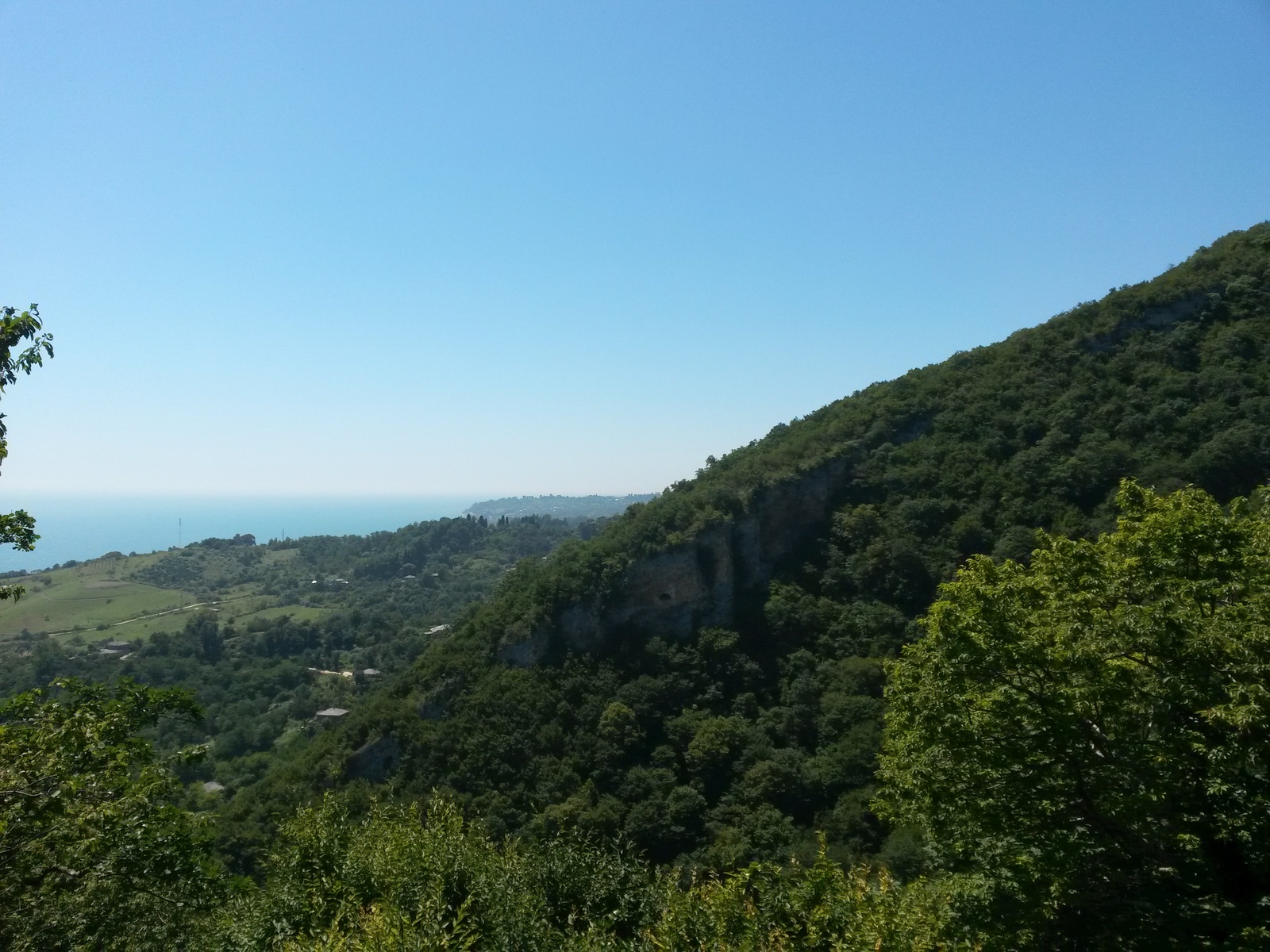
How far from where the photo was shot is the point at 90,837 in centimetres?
693

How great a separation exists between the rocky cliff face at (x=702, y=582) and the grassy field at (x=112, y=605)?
193 ft

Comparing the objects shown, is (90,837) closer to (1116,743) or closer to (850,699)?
(1116,743)

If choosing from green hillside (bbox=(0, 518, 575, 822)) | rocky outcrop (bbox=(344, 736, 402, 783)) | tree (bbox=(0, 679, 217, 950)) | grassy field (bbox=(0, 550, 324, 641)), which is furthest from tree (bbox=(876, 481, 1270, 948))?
grassy field (bbox=(0, 550, 324, 641))

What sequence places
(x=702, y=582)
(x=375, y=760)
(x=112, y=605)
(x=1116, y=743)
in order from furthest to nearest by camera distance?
1. (x=112, y=605)
2. (x=702, y=582)
3. (x=375, y=760)
4. (x=1116, y=743)

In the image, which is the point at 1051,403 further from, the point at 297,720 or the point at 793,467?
the point at 297,720

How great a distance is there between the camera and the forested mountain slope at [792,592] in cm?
2855

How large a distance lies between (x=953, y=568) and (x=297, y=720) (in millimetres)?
48407

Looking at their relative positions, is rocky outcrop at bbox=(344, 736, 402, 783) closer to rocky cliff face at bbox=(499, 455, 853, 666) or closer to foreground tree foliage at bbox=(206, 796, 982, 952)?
rocky cliff face at bbox=(499, 455, 853, 666)

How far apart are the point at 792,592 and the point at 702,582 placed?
15.6 ft

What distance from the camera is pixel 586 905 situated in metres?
10.3

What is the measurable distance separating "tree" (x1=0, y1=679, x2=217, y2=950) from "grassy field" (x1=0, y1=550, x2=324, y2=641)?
78.9 metres

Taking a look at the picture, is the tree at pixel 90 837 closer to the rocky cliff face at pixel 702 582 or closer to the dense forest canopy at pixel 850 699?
the dense forest canopy at pixel 850 699

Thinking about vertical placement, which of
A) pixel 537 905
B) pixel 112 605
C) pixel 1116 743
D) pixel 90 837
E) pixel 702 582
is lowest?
pixel 112 605

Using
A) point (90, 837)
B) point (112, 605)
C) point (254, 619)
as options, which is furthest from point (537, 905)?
point (112, 605)
